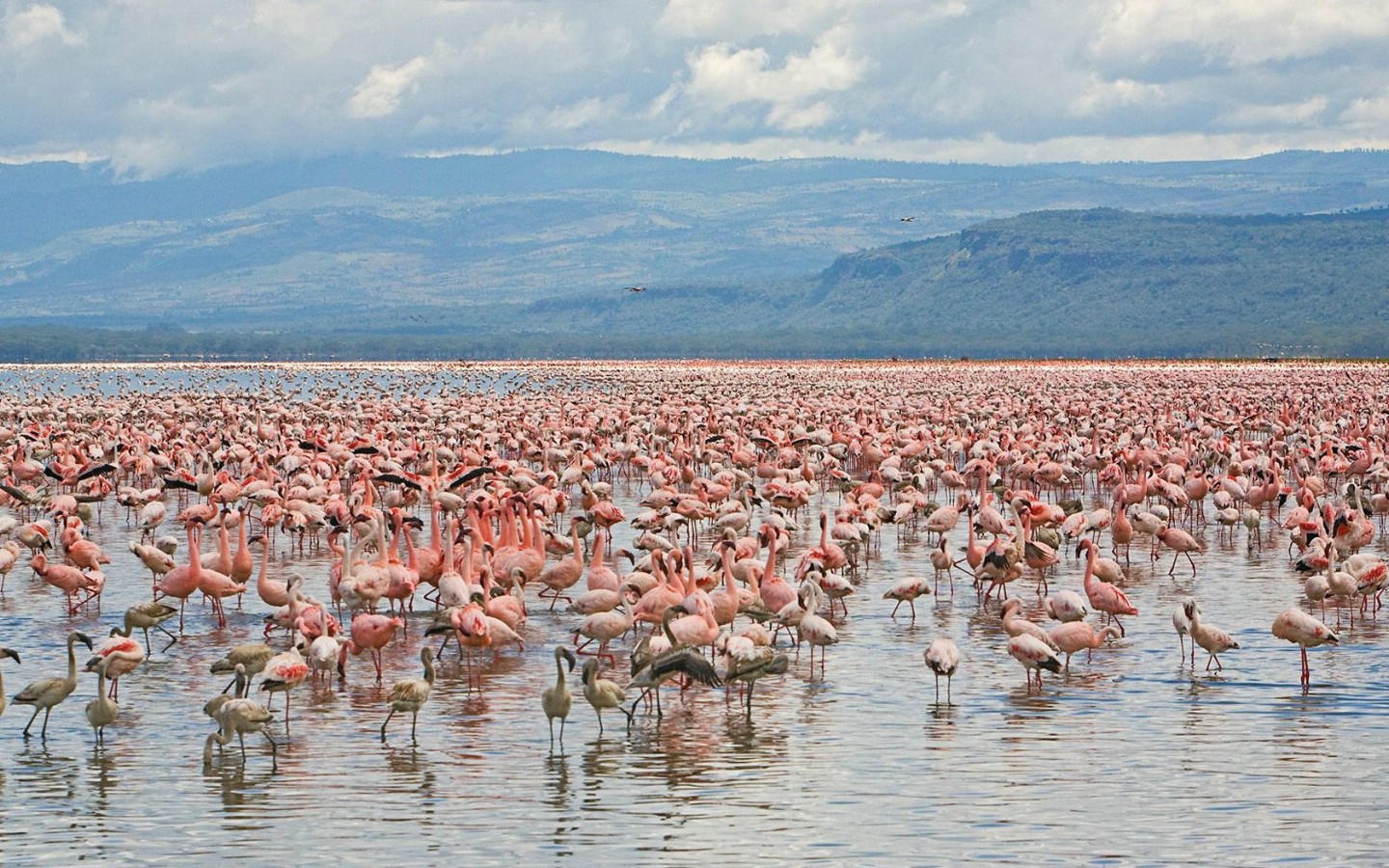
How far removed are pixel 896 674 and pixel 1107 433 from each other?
870 inches

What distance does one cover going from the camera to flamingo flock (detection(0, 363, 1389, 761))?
14.4 metres

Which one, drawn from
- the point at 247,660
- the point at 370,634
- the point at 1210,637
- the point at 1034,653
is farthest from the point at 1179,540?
the point at 247,660

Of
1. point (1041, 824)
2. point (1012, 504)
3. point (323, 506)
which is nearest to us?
point (1041, 824)

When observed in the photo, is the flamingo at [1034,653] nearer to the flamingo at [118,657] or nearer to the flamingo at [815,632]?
the flamingo at [815,632]

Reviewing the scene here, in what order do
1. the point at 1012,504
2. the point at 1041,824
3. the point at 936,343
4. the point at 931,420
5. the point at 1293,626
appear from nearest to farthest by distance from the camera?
the point at 1041,824, the point at 1293,626, the point at 1012,504, the point at 931,420, the point at 936,343

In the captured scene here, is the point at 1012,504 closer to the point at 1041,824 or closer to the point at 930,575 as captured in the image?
the point at 930,575

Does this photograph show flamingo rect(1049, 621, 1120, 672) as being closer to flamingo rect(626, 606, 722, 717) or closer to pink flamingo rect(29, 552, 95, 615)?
flamingo rect(626, 606, 722, 717)

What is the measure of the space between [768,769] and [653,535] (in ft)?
26.2

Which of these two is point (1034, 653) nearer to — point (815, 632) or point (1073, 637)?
point (1073, 637)

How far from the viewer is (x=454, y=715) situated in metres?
13.4

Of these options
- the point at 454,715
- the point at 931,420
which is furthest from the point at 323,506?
the point at 931,420

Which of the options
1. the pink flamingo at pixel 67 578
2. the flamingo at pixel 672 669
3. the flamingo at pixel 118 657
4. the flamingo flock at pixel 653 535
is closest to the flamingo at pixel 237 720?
the flamingo flock at pixel 653 535

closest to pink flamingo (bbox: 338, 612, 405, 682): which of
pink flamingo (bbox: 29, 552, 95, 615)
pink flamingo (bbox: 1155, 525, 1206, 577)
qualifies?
pink flamingo (bbox: 29, 552, 95, 615)

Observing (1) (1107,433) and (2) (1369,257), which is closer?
(1) (1107,433)
